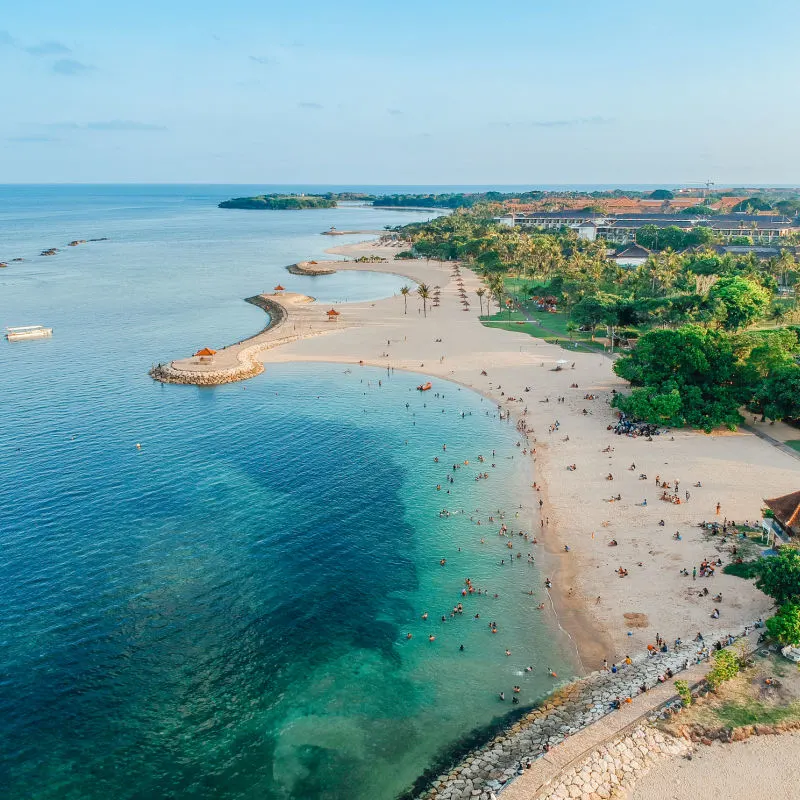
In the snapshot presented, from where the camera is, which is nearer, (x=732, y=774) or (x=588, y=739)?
(x=732, y=774)

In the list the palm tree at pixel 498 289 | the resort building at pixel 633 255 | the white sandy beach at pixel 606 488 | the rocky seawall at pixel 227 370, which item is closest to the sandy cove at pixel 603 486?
the white sandy beach at pixel 606 488

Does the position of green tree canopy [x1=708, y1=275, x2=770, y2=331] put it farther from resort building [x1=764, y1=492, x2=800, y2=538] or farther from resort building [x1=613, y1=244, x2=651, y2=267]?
resort building [x1=613, y1=244, x2=651, y2=267]

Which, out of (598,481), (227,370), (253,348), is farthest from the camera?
(253,348)

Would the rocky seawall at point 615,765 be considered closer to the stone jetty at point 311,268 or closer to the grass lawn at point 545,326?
the grass lawn at point 545,326

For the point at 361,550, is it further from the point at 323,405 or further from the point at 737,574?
the point at 323,405

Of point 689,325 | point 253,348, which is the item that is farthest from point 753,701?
point 253,348

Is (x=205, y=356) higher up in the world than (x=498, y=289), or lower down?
lower down

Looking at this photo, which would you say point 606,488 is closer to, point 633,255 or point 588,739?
point 588,739
